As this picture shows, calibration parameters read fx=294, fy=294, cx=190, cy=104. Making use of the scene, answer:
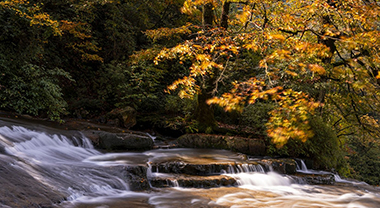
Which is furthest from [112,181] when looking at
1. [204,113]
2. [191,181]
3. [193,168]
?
[204,113]

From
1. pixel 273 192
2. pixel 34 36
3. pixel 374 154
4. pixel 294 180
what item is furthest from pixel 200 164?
pixel 374 154

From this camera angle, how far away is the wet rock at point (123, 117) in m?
12.1

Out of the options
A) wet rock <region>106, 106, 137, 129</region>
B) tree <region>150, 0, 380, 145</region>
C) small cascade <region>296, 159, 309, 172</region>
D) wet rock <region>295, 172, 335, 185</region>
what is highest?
tree <region>150, 0, 380, 145</region>

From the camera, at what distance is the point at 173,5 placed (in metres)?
17.6

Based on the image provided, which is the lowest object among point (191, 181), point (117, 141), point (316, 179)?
point (316, 179)

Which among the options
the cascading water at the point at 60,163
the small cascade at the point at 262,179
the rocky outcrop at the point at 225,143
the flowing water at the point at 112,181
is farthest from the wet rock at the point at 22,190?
the rocky outcrop at the point at 225,143

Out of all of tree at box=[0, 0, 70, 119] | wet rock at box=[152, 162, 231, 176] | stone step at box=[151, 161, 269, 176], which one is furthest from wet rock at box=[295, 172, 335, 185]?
tree at box=[0, 0, 70, 119]

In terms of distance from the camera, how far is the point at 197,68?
552 cm

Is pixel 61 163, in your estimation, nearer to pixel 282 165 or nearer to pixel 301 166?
pixel 282 165

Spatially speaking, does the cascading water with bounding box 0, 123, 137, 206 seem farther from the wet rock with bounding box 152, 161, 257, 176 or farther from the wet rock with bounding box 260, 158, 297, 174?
the wet rock with bounding box 260, 158, 297, 174

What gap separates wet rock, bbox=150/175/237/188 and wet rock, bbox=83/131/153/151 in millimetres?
3063

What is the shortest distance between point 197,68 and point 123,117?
23.8ft

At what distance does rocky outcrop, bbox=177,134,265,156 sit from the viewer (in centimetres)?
1067

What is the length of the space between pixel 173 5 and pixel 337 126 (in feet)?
36.8
